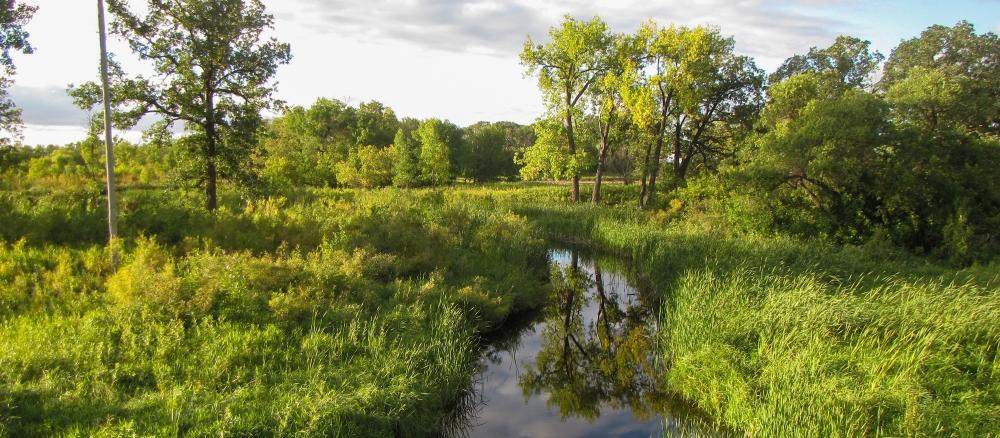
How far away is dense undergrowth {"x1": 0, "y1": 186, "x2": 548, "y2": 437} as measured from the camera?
5.38 m

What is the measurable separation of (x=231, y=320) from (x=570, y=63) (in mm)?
23940

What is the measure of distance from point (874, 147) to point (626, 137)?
15977mm

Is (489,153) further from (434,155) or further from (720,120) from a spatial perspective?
(720,120)

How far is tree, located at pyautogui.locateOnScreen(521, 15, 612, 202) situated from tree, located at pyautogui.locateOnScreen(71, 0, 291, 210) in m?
16.0

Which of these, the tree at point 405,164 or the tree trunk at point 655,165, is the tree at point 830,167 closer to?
the tree trunk at point 655,165

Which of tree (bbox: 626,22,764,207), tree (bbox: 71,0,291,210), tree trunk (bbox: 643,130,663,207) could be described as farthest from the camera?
tree trunk (bbox: 643,130,663,207)

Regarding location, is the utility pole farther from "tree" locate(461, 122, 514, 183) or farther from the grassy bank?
"tree" locate(461, 122, 514, 183)

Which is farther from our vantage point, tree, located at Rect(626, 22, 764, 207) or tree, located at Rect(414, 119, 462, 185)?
tree, located at Rect(414, 119, 462, 185)

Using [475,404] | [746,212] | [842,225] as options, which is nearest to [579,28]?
[746,212]

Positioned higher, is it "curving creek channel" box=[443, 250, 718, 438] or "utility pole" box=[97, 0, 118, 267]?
"utility pole" box=[97, 0, 118, 267]

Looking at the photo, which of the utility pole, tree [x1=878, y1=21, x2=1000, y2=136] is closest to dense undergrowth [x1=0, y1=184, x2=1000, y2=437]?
the utility pole

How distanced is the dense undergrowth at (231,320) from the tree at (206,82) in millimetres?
2245

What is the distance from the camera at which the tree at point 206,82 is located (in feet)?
42.0

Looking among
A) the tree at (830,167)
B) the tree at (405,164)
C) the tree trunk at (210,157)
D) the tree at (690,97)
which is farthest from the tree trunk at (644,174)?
the tree trunk at (210,157)
